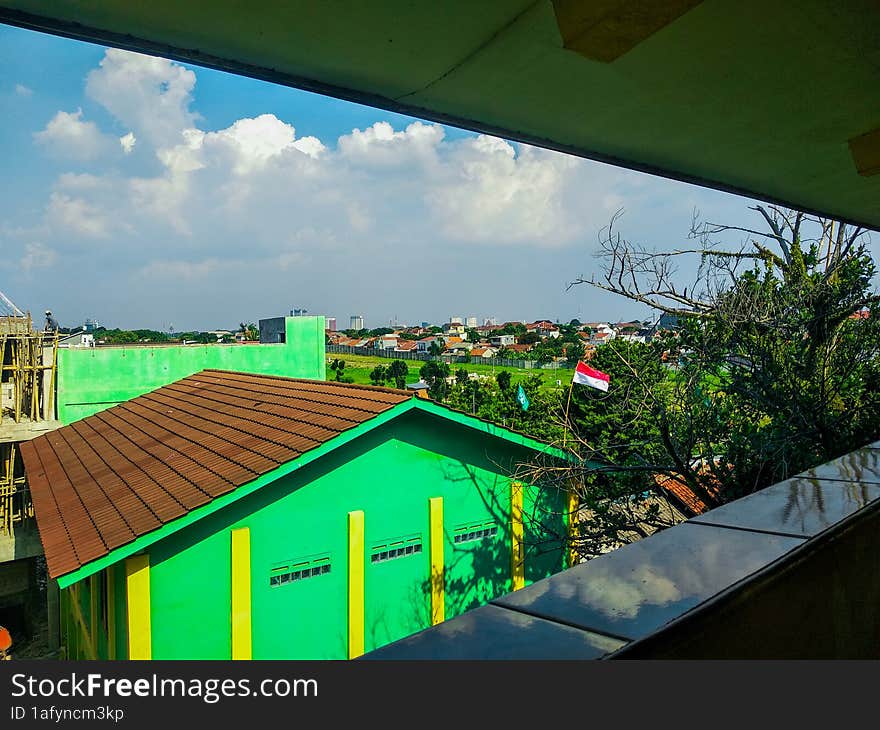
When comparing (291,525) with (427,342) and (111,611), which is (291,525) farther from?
(427,342)

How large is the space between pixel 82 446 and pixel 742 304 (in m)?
10.00

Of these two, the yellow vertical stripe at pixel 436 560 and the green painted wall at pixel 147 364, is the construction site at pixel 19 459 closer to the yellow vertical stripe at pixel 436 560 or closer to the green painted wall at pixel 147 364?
the green painted wall at pixel 147 364

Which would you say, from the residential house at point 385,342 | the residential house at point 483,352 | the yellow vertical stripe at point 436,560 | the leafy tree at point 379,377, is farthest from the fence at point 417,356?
the yellow vertical stripe at point 436,560

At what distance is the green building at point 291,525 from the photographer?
639 cm

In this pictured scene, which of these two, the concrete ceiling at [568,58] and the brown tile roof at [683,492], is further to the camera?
the brown tile roof at [683,492]

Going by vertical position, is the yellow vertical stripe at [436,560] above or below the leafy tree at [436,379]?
below

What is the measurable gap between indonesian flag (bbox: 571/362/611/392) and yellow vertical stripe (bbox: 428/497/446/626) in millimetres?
3423

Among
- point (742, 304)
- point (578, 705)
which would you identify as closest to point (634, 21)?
point (578, 705)

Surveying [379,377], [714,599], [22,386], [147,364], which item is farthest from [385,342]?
[714,599]

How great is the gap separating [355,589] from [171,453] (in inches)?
119

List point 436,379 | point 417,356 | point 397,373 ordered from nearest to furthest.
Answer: point 436,379, point 397,373, point 417,356

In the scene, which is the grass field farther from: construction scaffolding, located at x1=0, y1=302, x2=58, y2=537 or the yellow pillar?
the yellow pillar

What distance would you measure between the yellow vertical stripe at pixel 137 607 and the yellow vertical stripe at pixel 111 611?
0.56 m

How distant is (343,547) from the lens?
753 centimetres
